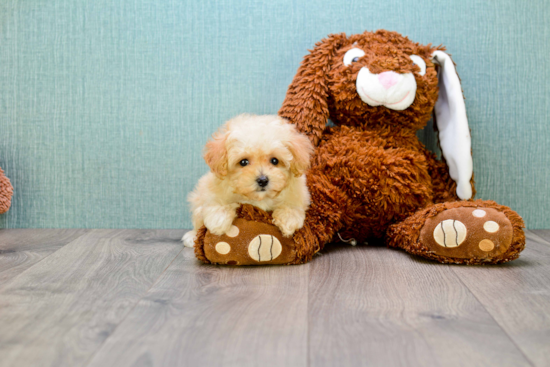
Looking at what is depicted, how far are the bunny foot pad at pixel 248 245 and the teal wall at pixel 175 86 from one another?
562 millimetres

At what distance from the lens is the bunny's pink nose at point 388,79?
146 centimetres

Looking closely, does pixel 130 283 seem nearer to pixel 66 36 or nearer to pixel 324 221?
pixel 324 221

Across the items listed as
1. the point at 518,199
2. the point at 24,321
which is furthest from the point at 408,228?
the point at 24,321

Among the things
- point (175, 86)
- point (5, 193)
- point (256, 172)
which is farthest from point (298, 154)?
point (5, 193)

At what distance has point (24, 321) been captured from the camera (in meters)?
0.89

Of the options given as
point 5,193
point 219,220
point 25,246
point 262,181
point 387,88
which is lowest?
point 25,246

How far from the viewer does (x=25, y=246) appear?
5.01 ft

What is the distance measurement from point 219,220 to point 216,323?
41cm

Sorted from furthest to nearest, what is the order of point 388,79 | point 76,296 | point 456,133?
point 456,133
point 388,79
point 76,296

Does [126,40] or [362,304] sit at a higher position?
[126,40]

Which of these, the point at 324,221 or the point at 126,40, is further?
the point at 126,40

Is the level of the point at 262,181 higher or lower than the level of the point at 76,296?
higher

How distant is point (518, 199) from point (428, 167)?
45 cm

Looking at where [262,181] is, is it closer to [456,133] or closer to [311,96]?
[311,96]
